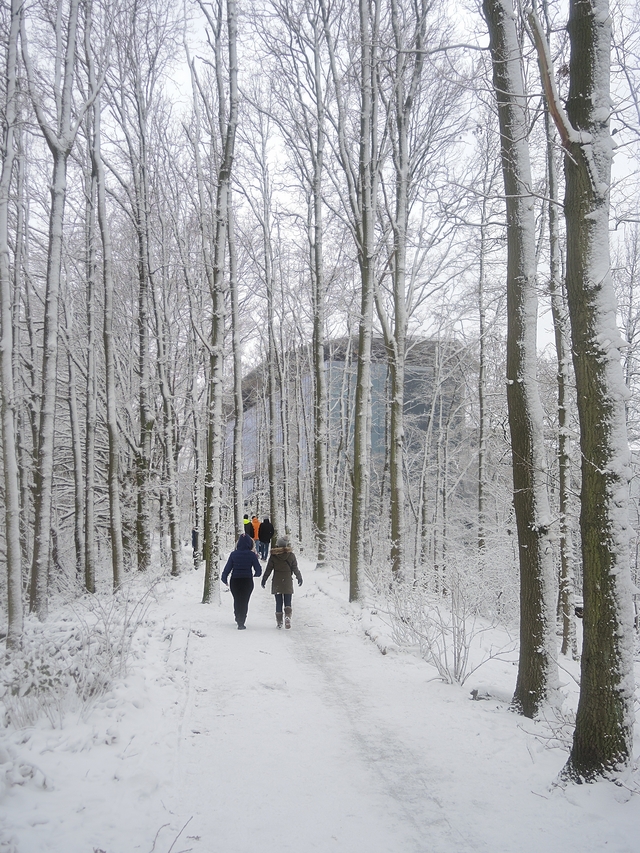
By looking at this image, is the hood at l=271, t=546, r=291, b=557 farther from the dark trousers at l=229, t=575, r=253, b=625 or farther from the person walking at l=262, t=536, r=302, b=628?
the dark trousers at l=229, t=575, r=253, b=625

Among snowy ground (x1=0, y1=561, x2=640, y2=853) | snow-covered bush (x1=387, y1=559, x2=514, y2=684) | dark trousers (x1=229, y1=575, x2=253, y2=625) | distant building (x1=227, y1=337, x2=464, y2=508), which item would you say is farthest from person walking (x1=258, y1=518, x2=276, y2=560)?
snowy ground (x1=0, y1=561, x2=640, y2=853)

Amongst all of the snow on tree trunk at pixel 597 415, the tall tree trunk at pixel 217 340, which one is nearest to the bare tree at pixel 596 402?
the snow on tree trunk at pixel 597 415

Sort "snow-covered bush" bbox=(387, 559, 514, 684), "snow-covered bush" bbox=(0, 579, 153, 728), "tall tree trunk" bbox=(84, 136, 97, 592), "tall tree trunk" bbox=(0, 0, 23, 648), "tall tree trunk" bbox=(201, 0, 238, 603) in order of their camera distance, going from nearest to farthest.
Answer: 1. "snow-covered bush" bbox=(0, 579, 153, 728)
2. "snow-covered bush" bbox=(387, 559, 514, 684)
3. "tall tree trunk" bbox=(0, 0, 23, 648)
4. "tall tree trunk" bbox=(201, 0, 238, 603)
5. "tall tree trunk" bbox=(84, 136, 97, 592)

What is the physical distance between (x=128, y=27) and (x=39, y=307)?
30.9 feet

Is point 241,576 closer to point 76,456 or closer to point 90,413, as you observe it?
point 76,456

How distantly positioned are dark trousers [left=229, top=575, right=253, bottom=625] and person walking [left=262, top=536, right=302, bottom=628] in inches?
13.2

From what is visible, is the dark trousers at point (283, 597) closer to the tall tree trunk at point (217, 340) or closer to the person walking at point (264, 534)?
the tall tree trunk at point (217, 340)

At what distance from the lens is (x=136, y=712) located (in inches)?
212

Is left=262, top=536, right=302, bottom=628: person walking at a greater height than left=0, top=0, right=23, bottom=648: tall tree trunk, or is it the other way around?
left=0, top=0, right=23, bottom=648: tall tree trunk

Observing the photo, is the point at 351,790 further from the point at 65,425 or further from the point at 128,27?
the point at 65,425

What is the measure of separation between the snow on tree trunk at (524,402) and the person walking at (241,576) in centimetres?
567

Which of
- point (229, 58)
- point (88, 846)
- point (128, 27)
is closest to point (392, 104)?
point (229, 58)

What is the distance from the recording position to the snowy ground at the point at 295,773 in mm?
3613

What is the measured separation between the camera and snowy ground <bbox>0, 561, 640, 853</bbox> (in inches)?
142
